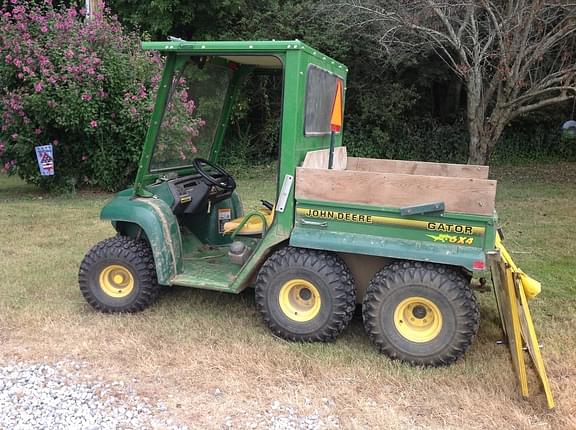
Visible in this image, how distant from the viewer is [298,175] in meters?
3.57

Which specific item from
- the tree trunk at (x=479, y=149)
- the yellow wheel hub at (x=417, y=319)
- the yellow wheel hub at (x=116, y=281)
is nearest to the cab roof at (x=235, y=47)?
the yellow wheel hub at (x=116, y=281)

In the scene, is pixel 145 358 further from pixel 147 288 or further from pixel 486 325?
pixel 486 325

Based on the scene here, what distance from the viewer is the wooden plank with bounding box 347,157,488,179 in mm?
4297

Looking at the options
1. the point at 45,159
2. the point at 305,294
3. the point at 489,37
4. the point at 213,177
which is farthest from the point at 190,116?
the point at 489,37

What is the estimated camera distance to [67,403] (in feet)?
9.84

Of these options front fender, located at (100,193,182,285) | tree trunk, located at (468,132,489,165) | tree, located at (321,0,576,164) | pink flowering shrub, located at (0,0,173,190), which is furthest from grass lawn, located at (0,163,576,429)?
tree trunk, located at (468,132,489,165)

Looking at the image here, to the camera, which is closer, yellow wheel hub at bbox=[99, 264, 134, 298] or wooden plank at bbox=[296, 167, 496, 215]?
wooden plank at bbox=[296, 167, 496, 215]

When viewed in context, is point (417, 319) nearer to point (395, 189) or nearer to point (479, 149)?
point (395, 189)

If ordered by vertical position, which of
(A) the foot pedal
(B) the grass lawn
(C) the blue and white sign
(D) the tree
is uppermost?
(D) the tree

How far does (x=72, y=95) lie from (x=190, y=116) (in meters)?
5.00

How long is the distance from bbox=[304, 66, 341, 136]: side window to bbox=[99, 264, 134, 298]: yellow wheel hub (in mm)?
1683

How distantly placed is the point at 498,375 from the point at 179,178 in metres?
2.63

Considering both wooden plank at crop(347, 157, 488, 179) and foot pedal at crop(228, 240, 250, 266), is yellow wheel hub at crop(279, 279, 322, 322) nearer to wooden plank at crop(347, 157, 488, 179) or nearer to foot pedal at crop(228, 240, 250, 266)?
foot pedal at crop(228, 240, 250, 266)

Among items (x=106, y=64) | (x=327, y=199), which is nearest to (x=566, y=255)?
(x=327, y=199)
